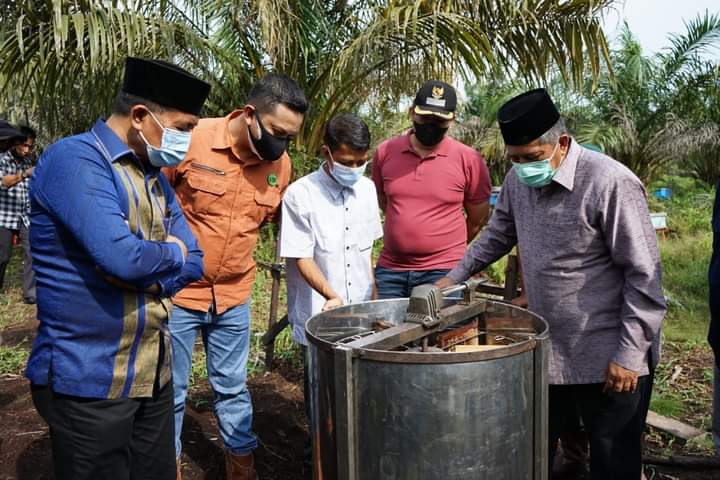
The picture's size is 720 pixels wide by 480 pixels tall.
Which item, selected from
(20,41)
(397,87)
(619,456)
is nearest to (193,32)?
(20,41)

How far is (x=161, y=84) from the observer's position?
1946 millimetres

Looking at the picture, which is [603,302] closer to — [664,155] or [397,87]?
[397,87]

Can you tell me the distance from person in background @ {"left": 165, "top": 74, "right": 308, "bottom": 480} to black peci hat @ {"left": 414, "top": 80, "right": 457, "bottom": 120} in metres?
0.71

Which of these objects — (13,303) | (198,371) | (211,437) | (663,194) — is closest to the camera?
(211,437)

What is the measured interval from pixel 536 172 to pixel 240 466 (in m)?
1.82

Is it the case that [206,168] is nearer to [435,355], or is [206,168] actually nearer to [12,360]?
[435,355]

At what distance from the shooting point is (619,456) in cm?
226

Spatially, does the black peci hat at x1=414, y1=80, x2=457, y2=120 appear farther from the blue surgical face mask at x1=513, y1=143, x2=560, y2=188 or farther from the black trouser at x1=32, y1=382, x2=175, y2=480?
the black trouser at x1=32, y1=382, x2=175, y2=480

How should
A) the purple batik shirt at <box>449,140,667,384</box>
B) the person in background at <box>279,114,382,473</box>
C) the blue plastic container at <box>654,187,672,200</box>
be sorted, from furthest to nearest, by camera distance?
the blue plastic container at <box>654,187,672,200</box>, the person in background at <box>279,114,382,473</box>, the purple batik shirt at <box>449,140,667,384</box>

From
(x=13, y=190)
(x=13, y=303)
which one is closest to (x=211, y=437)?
(x=13, y=190)

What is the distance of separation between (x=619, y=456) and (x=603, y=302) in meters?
0.54

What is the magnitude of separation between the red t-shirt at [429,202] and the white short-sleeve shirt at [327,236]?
0.25m

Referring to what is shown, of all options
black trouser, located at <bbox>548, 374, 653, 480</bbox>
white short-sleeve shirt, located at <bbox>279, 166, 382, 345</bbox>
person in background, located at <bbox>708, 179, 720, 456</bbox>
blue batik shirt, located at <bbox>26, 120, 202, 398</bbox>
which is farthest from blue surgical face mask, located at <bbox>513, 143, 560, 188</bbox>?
blue batik shirt, located at <bbox>26, 120, 202, 398</bbox>

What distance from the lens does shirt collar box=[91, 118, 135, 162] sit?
74.9 inches
